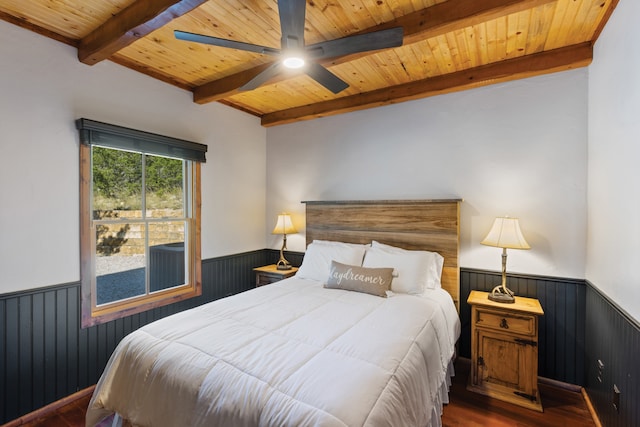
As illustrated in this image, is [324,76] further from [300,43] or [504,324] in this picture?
[504,324]

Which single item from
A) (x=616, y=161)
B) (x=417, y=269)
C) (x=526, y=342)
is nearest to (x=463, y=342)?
(x=526, y=342)

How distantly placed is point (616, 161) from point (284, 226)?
2980 millimetres

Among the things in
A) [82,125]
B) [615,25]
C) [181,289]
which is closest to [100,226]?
[82,125]

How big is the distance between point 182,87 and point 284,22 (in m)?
2.01

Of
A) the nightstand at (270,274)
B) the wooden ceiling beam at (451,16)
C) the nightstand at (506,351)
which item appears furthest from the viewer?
the nightstand at (270,274)

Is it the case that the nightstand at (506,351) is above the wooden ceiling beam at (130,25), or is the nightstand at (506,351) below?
below

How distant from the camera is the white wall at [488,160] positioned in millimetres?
2480

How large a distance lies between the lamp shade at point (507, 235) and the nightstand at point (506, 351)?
47 cm

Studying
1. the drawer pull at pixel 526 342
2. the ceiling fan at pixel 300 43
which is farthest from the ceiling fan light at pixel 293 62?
the drawer pull at pixel 526 342

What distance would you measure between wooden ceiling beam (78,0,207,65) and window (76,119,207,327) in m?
0.55

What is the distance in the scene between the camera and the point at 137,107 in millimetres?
2783

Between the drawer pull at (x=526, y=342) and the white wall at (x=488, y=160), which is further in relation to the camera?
the white wall at (x=488, y=160)

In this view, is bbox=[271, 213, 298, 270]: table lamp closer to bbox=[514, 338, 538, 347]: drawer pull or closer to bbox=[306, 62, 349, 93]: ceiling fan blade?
bbox=[306, 62, 349, 93]: ceiling fan blade

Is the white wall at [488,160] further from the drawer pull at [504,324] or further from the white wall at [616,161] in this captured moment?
the drawer pull at [504,324]
